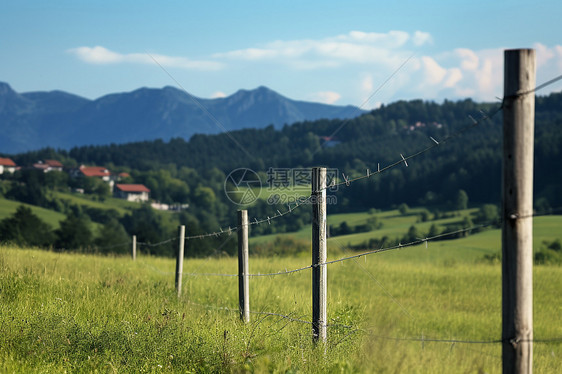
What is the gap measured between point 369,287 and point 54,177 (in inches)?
5510

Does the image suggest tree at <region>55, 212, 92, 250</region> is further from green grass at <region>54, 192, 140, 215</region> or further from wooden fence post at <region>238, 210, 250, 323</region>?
green grass at <region>54, 192, 140, 215</region>

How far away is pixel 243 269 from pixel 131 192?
14613 cm

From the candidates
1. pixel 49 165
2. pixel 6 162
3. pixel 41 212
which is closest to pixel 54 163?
pixel 49 165

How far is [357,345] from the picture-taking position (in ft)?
19.3

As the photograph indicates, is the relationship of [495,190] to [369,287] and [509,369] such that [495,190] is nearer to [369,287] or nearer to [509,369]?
[369,287]

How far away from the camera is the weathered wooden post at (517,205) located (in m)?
3.51

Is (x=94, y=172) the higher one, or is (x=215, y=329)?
(x=94, y=172)

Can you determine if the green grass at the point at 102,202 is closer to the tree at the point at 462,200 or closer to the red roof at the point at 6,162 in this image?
the red roof at the point at 6,162

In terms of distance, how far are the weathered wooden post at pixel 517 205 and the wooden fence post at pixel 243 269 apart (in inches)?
182

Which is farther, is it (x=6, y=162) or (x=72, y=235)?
(x=6, y=162)

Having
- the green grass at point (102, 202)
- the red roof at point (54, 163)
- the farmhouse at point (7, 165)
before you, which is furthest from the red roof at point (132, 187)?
the farmhouse at point (7, 165)

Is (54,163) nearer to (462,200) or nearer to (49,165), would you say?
(49,165)

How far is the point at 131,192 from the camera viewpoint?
488 ft

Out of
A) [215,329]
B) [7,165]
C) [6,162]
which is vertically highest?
[6,162]
